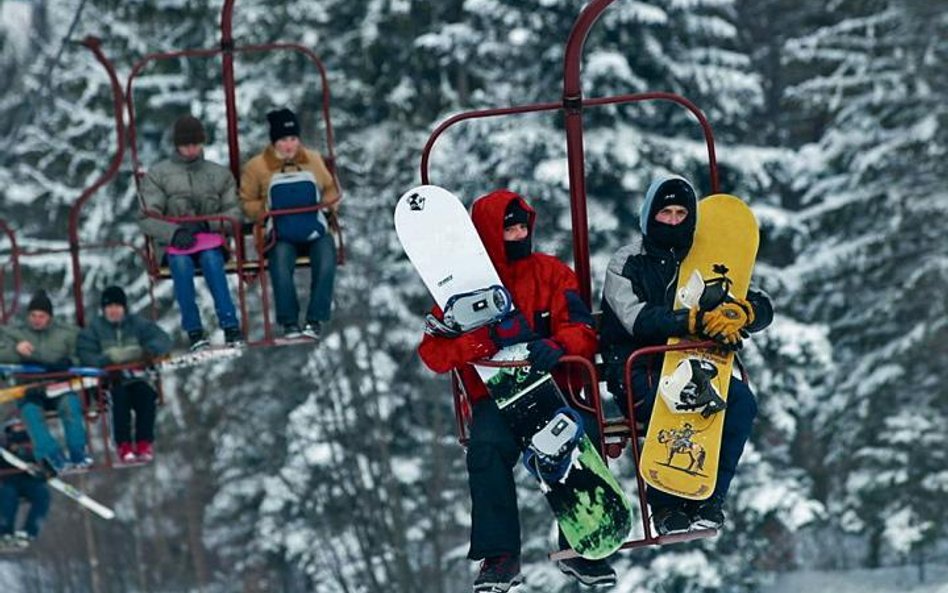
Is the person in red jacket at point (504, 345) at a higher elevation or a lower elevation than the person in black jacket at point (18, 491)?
higher

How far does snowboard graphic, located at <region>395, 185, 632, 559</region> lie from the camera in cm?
884

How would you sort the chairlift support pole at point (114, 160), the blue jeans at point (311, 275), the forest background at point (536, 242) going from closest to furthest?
1. the blue jeans at point (311, 275)
2. the chairlift support pole at point (114, 160)
3. the forest background at point (536, 242)

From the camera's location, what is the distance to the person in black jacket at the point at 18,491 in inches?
587

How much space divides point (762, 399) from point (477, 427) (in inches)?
729

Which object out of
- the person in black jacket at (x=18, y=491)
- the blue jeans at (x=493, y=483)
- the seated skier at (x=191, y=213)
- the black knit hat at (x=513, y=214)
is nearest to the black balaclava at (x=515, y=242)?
the black knit hat at (x=513, y=214)

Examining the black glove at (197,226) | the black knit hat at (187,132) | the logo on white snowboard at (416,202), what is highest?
the black knit hat at (187,132)

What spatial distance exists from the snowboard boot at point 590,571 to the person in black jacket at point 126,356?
4.98 metres

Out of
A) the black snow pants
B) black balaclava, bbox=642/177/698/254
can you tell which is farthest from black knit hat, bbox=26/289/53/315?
black balaclava, bbox=642/177/698/254

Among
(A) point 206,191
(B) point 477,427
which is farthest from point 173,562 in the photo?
(B) point 477,427

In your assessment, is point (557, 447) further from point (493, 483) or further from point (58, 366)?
point (58, 366)

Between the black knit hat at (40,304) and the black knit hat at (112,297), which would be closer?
the black knit hat at (112,297)

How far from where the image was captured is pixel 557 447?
8.84 m

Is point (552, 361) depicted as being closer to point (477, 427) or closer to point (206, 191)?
point (477, 427)

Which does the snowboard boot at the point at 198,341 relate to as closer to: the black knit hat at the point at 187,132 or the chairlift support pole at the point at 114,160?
the chairlift support pole at the point at 114,160
